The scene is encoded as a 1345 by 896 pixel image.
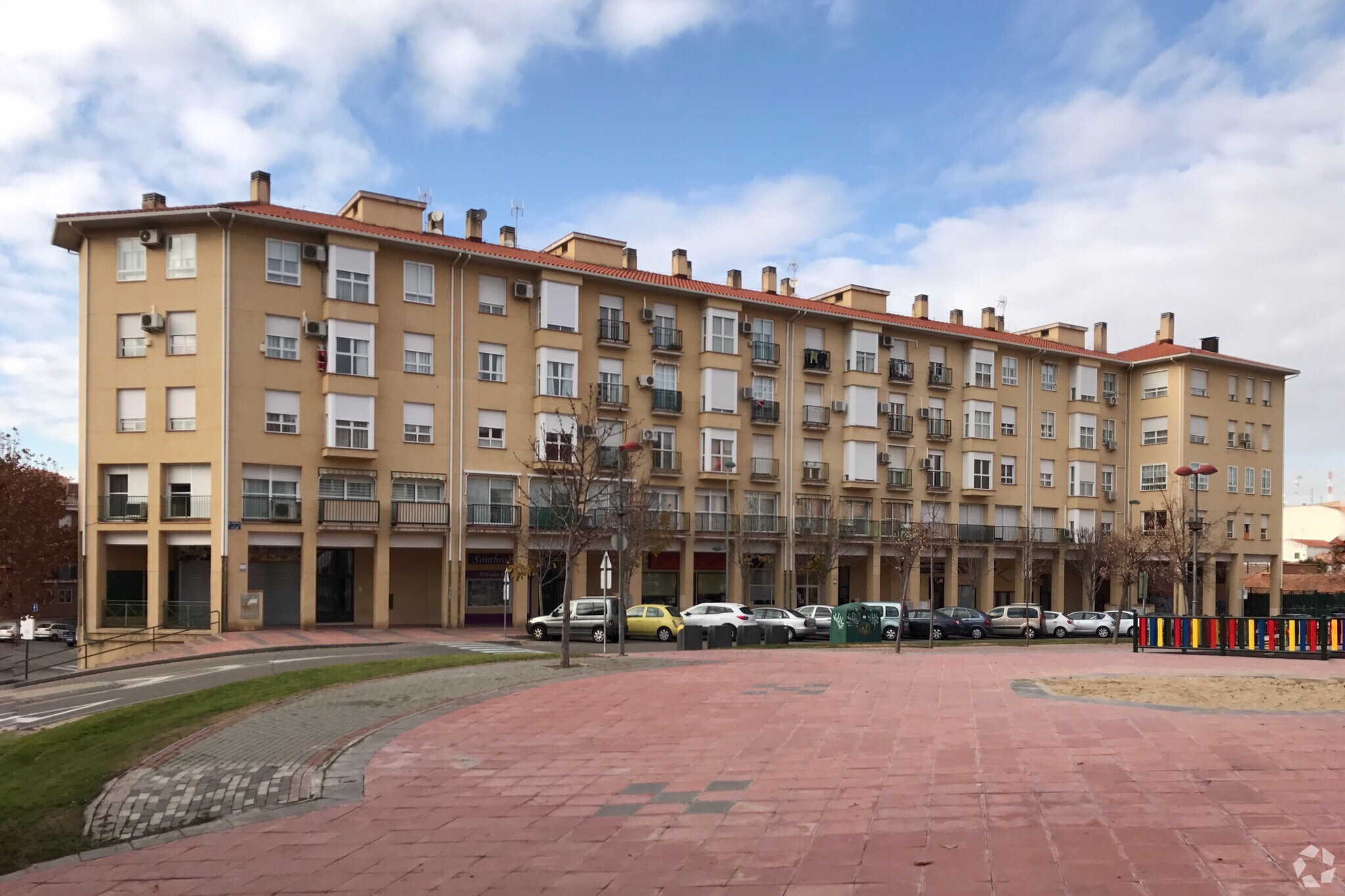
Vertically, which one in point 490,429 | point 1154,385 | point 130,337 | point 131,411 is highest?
point 1154,385

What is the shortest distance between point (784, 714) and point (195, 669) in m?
19.0

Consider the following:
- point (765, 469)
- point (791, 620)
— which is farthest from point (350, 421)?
point (765, 469)

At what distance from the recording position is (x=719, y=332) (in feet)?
163

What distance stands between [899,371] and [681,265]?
12030 mm

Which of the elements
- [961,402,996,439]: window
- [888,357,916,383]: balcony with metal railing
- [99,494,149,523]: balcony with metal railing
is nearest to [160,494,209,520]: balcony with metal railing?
[99,494,149,523]: balcony with metal railing

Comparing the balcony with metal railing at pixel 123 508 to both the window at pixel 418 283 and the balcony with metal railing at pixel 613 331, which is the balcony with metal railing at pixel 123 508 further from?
the balcony with metal railing at pixel 613 331

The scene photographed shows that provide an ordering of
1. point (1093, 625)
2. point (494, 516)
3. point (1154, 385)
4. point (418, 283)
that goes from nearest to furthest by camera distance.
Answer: point (418, 283) < point (494, 516) < point (1093, 625) < point (1154, 385)

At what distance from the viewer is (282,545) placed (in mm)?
39656

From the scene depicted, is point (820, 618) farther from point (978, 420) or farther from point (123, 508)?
point (123, 508)

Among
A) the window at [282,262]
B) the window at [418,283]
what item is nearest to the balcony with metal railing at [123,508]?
the window at [282,262]

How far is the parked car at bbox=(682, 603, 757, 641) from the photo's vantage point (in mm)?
35375

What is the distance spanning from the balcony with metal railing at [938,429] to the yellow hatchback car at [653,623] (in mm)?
25058

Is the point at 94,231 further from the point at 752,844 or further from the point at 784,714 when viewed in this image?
the point at 752,844

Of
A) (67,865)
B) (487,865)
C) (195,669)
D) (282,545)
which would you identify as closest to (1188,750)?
(487,865)
